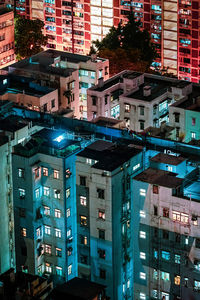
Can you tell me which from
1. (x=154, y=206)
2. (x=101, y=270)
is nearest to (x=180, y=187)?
(x=154, y=206)

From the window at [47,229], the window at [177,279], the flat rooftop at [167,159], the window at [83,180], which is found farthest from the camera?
the window at [47,229]

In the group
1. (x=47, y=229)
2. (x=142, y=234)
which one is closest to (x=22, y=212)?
(x=47, y=229)

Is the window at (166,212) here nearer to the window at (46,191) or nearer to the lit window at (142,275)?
the lit window at (142,275)

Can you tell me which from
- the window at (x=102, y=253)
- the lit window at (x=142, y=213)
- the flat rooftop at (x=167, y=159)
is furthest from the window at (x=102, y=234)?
the flat rooftop at (x=167, y=159)

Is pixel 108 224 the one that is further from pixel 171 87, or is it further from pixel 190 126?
pixel 171 87

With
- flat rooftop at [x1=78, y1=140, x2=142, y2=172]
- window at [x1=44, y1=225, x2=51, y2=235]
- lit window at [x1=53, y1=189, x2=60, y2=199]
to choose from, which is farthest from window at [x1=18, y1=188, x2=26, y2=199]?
flat rooftop at [x1=78, y1=140, x2=142, y2=172]

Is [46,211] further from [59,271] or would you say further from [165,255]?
[165,255]
